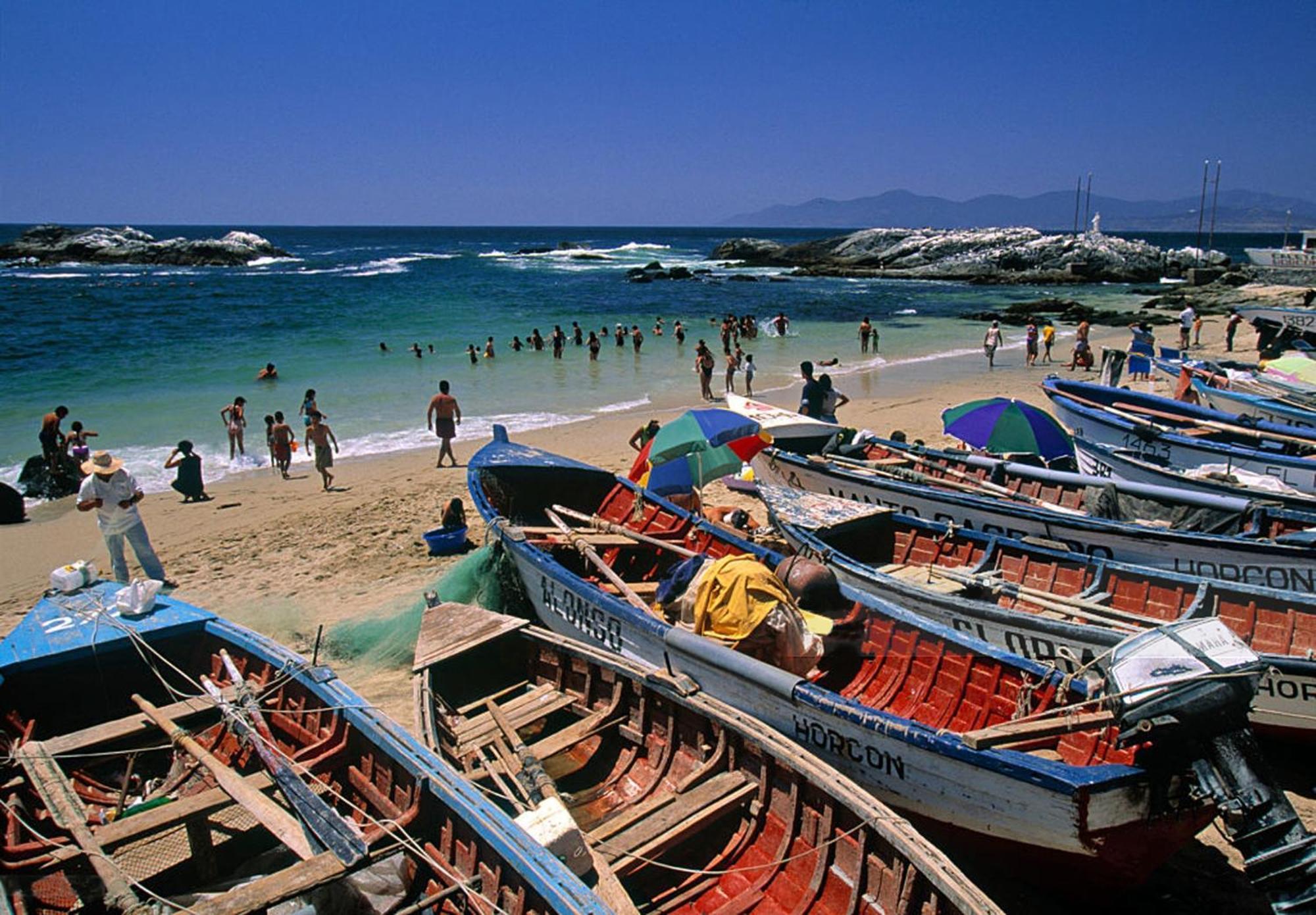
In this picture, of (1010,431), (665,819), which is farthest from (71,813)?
(1010,431)

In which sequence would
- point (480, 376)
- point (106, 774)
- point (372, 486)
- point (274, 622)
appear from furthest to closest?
point (480, 376) < point (372, 486) < point (274, 622) < point (106, 774)

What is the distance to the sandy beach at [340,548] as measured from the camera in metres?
6.12

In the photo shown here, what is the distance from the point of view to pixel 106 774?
6.38 meters

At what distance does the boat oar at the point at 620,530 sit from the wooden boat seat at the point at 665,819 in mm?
3220

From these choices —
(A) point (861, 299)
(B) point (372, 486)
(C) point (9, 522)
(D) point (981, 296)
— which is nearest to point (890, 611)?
(B) point (372, 486)

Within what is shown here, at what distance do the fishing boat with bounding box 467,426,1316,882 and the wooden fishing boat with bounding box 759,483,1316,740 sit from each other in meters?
0.99

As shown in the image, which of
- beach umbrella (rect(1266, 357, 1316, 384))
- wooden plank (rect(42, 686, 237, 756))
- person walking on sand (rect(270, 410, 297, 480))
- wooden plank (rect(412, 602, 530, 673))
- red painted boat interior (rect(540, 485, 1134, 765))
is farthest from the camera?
person walking on sand (rect(270, 410, 297, 480))

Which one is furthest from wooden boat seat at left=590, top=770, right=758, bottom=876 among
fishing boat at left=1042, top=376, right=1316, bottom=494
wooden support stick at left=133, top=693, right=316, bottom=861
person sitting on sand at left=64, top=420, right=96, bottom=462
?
person sitting on sand at left=64, top=420, right=96, bottom=462

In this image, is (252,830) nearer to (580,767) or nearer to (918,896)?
(580,767)

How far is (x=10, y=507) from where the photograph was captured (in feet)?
50.1

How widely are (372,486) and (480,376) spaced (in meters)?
13.4

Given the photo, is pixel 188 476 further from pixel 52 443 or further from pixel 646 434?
pixel 646 434

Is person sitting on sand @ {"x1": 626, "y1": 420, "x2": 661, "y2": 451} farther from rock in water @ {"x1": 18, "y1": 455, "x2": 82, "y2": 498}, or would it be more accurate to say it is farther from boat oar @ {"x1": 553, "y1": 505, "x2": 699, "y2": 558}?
rock in water @ {"x1": 18, "y1": 455, "x2": 82, "y2": 498}

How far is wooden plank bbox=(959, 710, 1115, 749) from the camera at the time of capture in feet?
16.7
